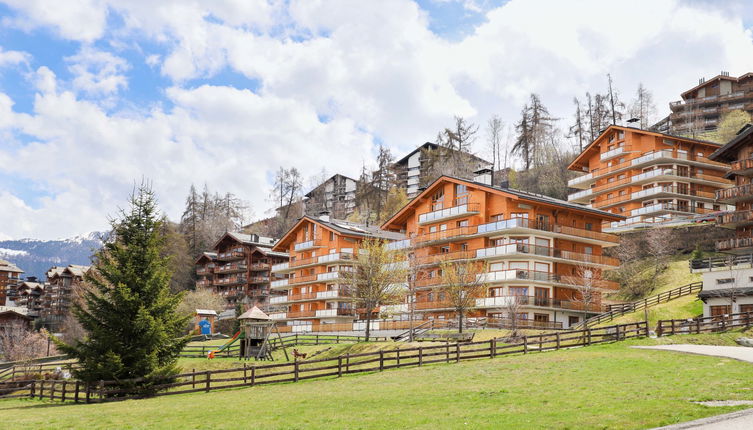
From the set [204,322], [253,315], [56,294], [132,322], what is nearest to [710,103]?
[204,322]

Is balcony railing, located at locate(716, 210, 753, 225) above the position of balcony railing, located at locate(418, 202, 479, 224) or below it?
below

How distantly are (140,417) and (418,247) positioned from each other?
41955 millimetres

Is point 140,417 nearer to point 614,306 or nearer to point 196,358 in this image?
point 196,358

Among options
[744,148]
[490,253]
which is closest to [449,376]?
[490,253]

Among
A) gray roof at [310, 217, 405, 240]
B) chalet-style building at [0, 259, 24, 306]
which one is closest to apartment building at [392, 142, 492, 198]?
gray roof at [310, 217, 405, 240]

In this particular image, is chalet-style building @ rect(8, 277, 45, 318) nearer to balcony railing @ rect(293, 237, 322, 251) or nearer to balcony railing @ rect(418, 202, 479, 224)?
balcony railing @ rect(293, 237, 322, 251)

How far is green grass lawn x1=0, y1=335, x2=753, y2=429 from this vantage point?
17234 millimetres

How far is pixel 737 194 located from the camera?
57.2 meters

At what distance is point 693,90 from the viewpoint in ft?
378

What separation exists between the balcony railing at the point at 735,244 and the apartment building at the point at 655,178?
1534 cm

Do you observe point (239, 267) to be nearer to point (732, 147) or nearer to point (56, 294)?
point (56, 294)

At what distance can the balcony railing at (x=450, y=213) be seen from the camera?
61188 millimetres

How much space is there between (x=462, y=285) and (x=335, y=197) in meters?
101

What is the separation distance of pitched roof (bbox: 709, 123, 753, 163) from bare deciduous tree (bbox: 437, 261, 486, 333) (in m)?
24.7
